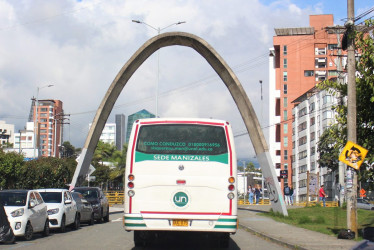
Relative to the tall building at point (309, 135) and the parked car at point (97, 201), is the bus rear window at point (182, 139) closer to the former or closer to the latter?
the parked car at point (97, 201)

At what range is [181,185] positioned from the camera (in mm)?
10312

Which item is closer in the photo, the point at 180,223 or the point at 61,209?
the point at 180,223

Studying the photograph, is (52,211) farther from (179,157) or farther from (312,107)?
(312,107)

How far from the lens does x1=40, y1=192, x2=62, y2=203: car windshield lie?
18641mm

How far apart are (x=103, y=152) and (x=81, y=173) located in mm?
49615

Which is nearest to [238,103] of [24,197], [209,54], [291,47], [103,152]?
[209,54]

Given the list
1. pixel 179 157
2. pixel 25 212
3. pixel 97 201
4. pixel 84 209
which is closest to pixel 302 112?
pixel 97 201

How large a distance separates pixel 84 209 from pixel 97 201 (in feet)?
7.20

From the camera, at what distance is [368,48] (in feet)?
51.6

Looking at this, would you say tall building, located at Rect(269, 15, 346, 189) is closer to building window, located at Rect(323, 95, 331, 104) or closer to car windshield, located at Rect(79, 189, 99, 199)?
building window, located at Rect(323, 95, 331, 104)

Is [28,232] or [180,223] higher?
[180,223]

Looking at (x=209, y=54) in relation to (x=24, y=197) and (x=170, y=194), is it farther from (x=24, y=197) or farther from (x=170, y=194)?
(x=170, y=194)

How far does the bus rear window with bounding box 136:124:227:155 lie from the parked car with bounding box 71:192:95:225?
10733 millimetres

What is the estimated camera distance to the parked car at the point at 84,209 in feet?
68.6
